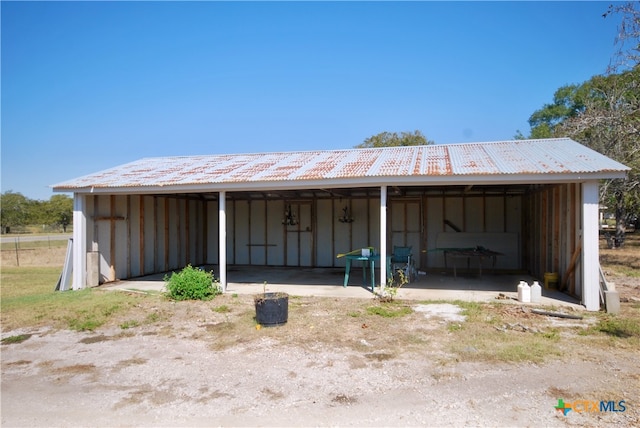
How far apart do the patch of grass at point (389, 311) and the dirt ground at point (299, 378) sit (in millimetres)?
338

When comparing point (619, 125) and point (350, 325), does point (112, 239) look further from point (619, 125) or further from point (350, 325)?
point (619, 125)

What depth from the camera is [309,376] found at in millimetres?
4109

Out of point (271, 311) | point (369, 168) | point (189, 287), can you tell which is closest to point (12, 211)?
point (189, 287)

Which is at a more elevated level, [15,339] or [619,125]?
[619,125]

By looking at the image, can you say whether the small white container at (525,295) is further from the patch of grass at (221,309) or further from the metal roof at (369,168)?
the patch of grass at (221,309)

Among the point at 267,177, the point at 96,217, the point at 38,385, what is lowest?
the point at 38,385

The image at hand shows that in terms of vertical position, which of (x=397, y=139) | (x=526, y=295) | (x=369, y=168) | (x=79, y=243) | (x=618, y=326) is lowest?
(x=618, y=326)

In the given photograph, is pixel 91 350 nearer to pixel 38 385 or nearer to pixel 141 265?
pixel 38 385

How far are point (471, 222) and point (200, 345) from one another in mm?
9005

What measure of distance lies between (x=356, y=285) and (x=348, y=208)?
3.71 m

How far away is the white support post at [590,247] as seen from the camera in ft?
21.7

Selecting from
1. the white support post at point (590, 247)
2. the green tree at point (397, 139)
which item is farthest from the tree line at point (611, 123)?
the white support post at point (590, 247)

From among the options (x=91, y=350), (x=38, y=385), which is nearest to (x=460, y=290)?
(x=91, y=350)

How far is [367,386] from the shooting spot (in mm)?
3836
